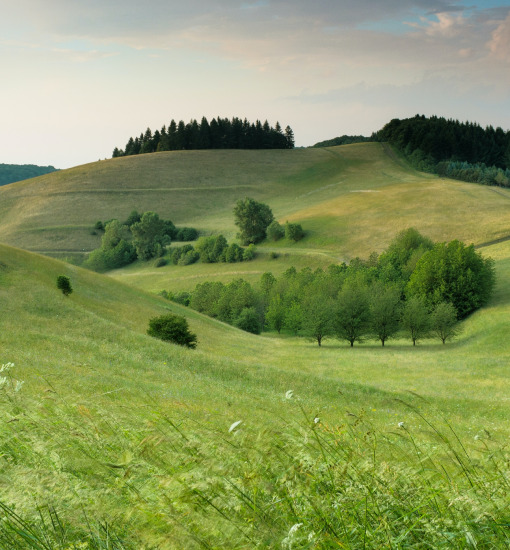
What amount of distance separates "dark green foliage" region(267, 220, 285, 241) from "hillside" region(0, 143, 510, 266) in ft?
21.3

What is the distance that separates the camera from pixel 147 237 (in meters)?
132

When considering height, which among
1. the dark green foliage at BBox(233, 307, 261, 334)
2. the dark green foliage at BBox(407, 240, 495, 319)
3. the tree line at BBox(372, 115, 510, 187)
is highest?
the tree line at BBox(372, 115, 510, 187)

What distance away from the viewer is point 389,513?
3.01 metres

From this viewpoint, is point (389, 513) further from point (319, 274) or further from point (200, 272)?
point (200, 272)

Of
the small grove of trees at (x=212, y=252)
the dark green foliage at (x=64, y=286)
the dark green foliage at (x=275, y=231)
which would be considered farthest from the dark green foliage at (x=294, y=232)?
the dark green foliage at (x=64, y=286)

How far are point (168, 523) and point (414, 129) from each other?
197399mm

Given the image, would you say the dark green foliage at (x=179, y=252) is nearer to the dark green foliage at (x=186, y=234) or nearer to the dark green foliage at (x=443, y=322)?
the dark green foliage at (x=186, y=234)

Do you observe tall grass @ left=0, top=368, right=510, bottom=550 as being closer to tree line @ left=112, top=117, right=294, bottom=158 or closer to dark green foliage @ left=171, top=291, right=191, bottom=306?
dark green foliage @ left=171, top=291, right=191, bottom=306

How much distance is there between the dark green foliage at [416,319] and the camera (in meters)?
62.8

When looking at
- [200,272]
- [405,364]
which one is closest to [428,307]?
[405,364]

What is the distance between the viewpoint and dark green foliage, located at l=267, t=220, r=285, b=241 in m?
122

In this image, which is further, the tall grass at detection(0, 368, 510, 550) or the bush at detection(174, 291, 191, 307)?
the bush at detection(174, 291, 191, 307)

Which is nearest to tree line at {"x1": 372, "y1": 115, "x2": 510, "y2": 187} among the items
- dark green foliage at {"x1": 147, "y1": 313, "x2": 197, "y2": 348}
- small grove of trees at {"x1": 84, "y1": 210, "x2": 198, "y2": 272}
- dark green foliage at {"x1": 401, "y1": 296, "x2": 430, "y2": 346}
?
small grove of trees at {"x1": 84, "y1": 210, "x2": 198, "y2": 272}

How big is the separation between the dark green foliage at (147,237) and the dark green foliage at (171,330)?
297 feet
